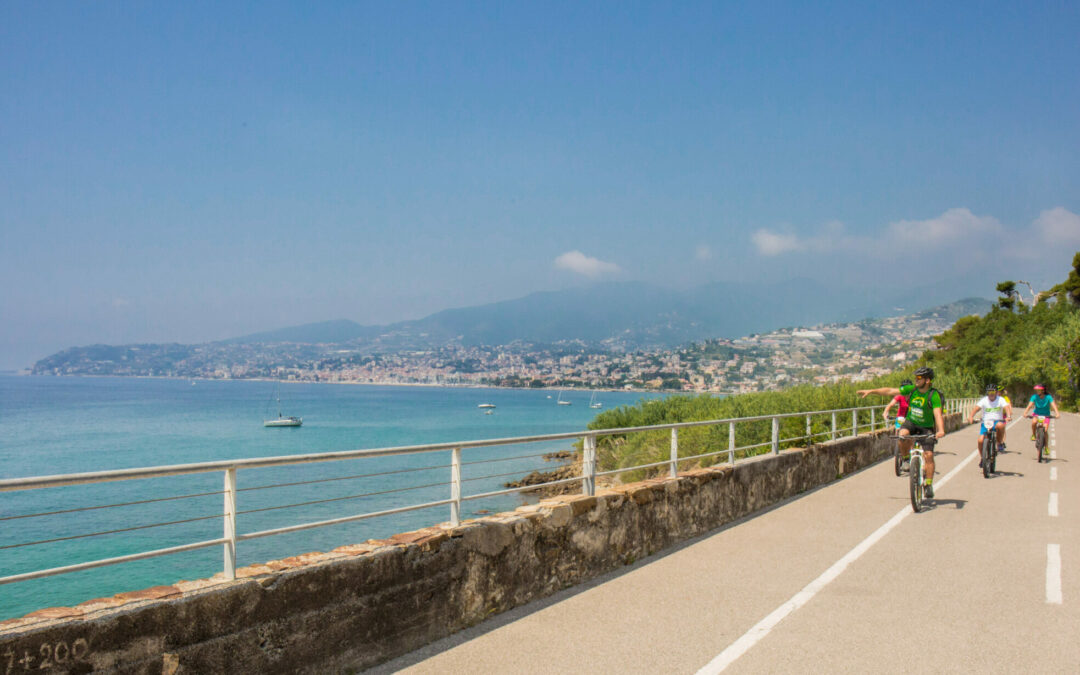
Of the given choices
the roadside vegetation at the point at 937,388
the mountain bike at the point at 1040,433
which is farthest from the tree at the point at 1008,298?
the mountain bike at the point at 1040,433

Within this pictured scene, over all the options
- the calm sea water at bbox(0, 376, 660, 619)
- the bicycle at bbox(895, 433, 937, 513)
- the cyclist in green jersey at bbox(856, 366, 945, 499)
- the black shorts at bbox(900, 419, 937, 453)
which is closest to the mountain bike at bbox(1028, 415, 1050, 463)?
the cyclist in green jersey at bbox(856, 366, 945, 499)

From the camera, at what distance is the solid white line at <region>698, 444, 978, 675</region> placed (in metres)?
5.30

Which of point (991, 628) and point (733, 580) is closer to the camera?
point (991, 628)

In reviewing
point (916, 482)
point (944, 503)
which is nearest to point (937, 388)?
point (944, 503)

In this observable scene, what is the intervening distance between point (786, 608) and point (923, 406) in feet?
23.2

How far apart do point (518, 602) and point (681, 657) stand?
1.83m

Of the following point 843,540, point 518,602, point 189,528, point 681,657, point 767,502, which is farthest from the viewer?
point 189,528

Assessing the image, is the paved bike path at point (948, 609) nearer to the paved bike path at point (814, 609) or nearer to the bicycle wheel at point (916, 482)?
the paved bike path at point (814, 609)

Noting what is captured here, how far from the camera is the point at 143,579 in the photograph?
2503 cm

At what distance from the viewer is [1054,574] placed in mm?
7949

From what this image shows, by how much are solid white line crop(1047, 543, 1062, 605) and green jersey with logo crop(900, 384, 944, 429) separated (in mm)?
3047

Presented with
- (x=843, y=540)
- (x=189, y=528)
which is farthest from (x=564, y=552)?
(x=189, y=528)

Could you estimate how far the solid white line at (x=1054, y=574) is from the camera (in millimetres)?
7035

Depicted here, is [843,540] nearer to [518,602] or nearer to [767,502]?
[767,502]
